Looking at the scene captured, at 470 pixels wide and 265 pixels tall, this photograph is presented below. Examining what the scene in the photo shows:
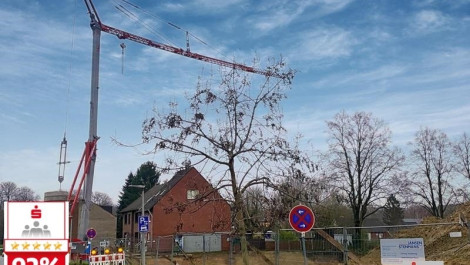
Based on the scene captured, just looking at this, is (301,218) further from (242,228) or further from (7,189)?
(7,189)

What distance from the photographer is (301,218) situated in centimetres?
1248

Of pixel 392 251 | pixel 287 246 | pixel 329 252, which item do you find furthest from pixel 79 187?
pixel 392 251

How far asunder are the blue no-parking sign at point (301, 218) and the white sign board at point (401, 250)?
3960 mm

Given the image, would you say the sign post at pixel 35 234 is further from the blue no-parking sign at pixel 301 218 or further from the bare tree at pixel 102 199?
the bare tree at pixel 102 199

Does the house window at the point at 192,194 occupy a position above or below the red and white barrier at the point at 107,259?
above

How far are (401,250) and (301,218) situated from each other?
4.28 metres

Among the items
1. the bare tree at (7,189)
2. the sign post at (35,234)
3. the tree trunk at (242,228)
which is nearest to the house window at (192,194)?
the tree trunk at (242,228)

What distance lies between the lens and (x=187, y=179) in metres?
15.0

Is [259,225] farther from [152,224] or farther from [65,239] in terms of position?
[152,224]

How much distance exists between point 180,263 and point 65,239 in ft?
89.0

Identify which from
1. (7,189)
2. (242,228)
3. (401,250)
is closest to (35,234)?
(242,228)

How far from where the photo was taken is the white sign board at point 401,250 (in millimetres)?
14562

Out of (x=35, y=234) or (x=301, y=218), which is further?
(x=301, y=218)

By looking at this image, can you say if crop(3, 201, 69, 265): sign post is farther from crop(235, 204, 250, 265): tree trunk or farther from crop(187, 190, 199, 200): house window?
crop(187, 190, 199, 200): house window
